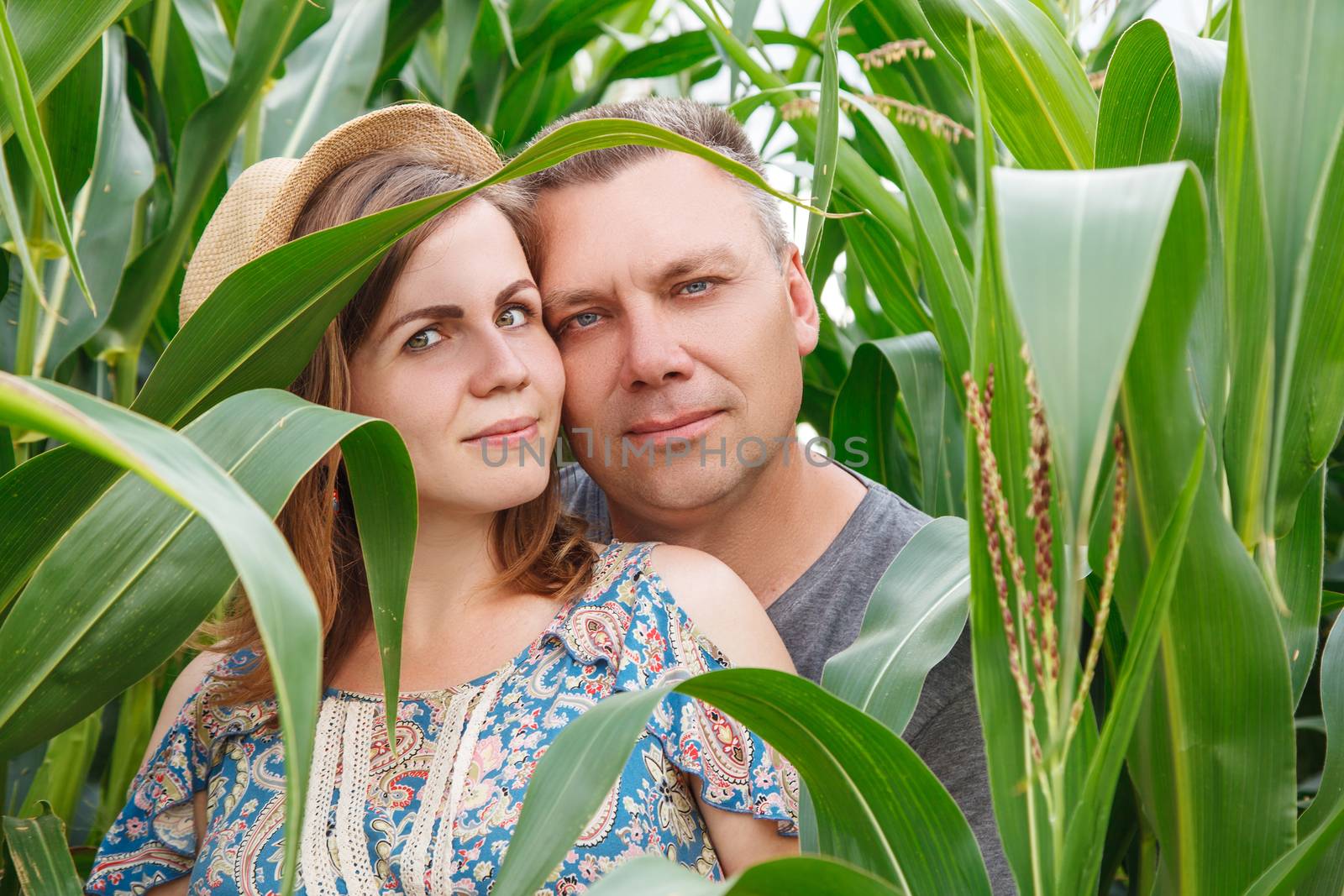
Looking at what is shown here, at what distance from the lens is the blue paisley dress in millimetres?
854

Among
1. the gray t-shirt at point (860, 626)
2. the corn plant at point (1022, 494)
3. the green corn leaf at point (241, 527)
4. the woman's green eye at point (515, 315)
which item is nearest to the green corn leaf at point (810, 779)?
the corn plant at point (1022, 494)

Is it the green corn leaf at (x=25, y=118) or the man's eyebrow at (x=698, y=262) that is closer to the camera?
the green corn leaf at (x=25, y=118)

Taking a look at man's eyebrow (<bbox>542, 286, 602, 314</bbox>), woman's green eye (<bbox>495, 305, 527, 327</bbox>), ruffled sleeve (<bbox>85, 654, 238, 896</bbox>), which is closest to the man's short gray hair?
man's eyebrow (<bbox>542, 286, 602, 314</bbox>)

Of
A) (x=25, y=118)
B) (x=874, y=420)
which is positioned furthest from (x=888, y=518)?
(x=25, y=118)

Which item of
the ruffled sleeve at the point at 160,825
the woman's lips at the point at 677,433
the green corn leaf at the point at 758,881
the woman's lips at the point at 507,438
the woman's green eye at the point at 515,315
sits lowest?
the ruffled sleeve at the point at 160,825

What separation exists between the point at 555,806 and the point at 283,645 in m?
0.15

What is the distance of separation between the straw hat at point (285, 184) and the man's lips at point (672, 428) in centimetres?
30

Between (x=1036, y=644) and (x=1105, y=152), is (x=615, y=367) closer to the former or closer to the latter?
(x=1105, y=152)

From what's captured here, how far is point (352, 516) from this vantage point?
113 cm

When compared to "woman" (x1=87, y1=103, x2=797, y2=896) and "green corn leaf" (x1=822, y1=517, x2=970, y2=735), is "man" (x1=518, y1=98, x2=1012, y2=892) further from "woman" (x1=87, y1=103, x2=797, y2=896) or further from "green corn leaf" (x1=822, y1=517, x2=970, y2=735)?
"green corn leaf" (x1=822, y1=517, x2=970, y2=735)

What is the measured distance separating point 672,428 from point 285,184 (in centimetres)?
43

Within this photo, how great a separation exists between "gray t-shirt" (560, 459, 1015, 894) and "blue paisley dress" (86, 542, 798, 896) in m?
0.17

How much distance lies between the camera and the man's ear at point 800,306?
4.12ft

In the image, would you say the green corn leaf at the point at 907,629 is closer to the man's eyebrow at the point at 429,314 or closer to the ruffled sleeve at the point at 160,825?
the man's eyebrow at the point at 429,314
